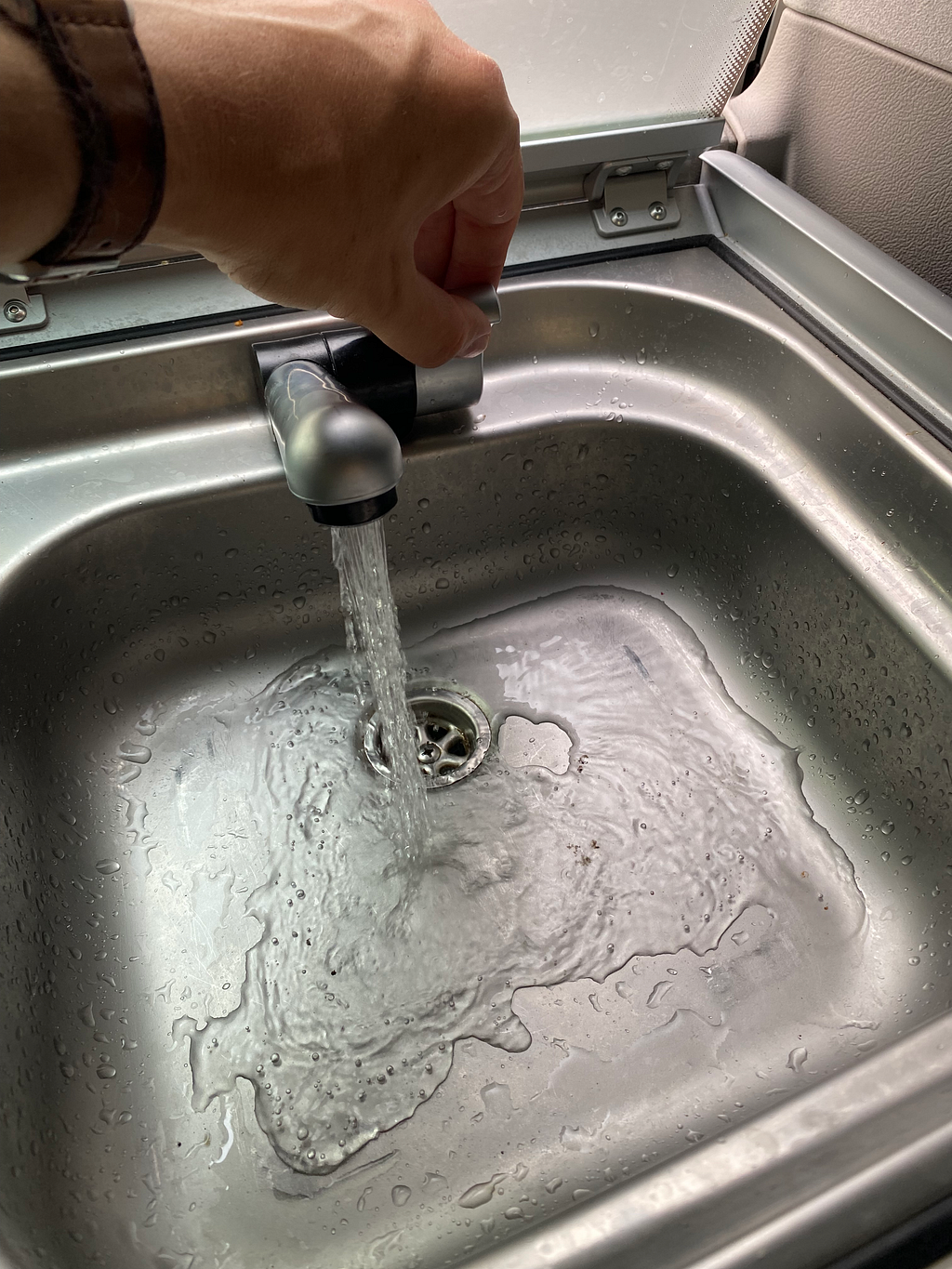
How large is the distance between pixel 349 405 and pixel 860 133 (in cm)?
51

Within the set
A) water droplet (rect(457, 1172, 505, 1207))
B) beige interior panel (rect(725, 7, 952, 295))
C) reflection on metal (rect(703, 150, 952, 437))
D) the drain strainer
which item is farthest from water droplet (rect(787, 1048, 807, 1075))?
beige interior panel (rect(725, 7, 952, 295))

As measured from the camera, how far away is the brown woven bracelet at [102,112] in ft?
1.01

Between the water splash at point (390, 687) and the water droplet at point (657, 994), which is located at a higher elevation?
the water splash at point (390, 687)

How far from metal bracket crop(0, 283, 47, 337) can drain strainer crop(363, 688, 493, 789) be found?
40cm

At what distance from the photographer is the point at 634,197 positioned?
0.78 meters

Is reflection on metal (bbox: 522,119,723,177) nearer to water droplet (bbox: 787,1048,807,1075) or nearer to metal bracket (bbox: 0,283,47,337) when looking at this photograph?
metal bracket (bbox: 0,283,47,337)

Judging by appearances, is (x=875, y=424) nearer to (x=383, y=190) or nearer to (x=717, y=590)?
(x=717, y=590)

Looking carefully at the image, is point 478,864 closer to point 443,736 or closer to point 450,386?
point 443,736

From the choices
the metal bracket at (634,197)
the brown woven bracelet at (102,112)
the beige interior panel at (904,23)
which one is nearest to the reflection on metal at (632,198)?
the metal bracket at (634,197)

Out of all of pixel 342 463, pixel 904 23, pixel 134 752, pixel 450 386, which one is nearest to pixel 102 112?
pixel 342 463

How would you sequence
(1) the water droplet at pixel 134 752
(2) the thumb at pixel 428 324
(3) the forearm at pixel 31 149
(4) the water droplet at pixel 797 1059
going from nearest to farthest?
(3) the forearm at pixel 31 149 < (2) the thumb at pixel 428 324 < (4) the water droplet at pixel 797 1059 < (1) the water droplet at pixel 134 752

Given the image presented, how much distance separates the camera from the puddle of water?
576mm

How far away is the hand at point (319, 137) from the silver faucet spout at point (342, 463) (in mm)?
52

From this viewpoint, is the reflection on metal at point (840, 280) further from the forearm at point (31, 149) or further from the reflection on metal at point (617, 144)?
the forearm at point (31, 149)
